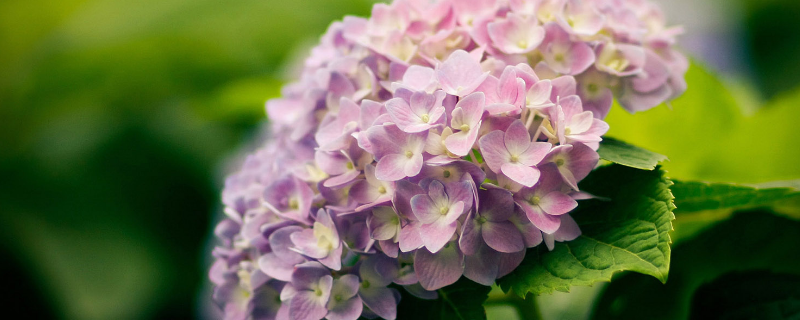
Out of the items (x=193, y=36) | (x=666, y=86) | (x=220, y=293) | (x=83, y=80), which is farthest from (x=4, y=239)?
(x=666, y=86)

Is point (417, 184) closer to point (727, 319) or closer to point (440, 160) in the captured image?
point (440, 160)

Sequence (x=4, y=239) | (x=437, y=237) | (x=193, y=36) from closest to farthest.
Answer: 1. (x=437, y=237)
2. (x=4, y=239)
3. (x=193, y=36)

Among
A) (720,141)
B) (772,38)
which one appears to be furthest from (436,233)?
(772,38)

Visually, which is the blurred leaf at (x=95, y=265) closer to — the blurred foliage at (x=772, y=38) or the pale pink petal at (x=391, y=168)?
the pale pink petal at (x=391, y=168)

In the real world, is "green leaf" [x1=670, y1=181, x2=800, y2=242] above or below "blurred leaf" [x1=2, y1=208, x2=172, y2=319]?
above

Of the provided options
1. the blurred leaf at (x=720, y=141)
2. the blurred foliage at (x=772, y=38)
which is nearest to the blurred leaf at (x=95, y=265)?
the blurred leaf at (x=720, y=141)

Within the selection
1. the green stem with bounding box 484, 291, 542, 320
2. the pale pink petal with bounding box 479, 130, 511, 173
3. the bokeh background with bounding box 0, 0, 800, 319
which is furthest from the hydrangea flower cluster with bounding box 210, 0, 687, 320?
the bokeh background with bounding box 0, 0, 800, 319

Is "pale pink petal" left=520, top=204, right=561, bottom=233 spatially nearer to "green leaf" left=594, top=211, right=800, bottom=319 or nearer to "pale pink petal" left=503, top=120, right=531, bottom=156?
"pale pink petal" left=503, top=120, right=531, bottom=156
